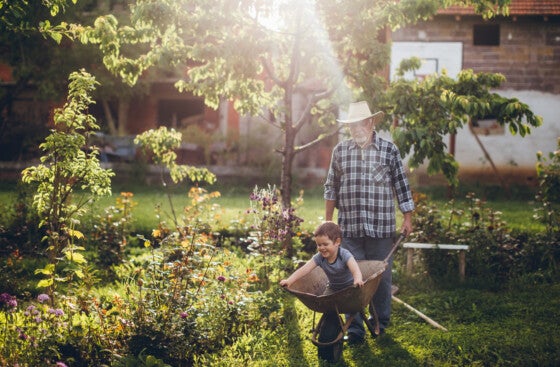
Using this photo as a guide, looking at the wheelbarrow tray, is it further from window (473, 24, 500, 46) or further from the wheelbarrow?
window (473, 24, 500, 46)

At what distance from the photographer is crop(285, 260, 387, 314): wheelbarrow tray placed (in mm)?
4645

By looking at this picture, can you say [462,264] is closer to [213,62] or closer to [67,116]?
[213,62]

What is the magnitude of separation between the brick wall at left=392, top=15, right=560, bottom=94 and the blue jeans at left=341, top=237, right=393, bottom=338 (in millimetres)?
12157

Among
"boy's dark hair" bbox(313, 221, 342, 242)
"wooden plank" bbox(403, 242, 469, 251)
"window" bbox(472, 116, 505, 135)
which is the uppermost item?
"window" bbox(472, 116, 505, 135)

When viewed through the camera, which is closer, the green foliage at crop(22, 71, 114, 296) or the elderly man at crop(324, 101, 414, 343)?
the elderly man at crop(324, 101, 414, 343)

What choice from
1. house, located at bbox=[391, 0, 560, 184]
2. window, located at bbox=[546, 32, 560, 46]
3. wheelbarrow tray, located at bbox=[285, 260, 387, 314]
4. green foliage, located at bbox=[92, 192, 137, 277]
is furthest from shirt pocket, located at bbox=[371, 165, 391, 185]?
window, located at bbox=[546, 32, 560, 46]

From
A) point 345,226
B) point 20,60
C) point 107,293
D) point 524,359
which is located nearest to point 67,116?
point 107,293

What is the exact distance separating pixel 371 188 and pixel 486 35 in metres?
13.3

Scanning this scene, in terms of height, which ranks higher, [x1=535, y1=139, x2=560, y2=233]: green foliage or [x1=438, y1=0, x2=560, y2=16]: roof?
[x1=438, y1=0, x2=560, y2=16]: roof

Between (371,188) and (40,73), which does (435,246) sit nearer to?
(371,188)

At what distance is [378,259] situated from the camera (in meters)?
5.50

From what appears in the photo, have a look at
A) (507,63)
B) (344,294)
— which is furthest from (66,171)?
(507,63)

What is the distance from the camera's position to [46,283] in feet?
17.1

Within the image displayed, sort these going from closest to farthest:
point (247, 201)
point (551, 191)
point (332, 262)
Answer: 1. point (332, 262)
2. point (551, 191)
3. point (247, 201)
